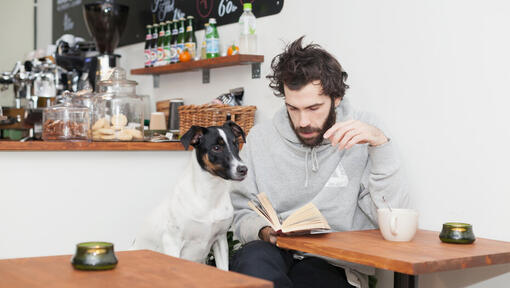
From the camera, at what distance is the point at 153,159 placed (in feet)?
10.7

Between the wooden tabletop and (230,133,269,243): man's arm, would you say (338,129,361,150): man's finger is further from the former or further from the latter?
(230,133,269,243): man's arm

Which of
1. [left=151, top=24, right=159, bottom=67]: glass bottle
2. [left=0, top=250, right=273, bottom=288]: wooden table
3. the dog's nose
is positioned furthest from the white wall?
[left=0, top=250, right=273, bottom=288]: wooden table

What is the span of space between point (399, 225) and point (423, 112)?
851 mm

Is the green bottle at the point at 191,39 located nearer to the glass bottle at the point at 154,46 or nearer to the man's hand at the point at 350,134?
the glass bottle at the point at 154,46

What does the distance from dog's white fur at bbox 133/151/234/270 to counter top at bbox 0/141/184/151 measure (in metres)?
0.75

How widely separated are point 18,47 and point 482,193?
4.88 m

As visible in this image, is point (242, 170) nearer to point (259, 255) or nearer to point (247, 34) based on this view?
point (259, 255)

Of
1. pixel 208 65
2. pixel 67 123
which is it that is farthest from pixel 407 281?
pixel 208 65

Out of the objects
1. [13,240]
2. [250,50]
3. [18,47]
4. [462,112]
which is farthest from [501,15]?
[18,47]

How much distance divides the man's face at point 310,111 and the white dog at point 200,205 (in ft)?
0.84

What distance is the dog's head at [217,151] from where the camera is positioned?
7.51 ft

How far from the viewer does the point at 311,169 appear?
238 cm

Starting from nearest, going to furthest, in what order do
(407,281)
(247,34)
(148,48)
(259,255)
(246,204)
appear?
(407,281), (259,255), (246,204), (247,34), (148,48)

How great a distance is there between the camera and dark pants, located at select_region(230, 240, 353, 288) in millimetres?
1950
